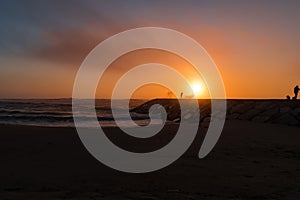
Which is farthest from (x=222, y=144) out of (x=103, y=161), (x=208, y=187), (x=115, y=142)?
(x=208, y=187)

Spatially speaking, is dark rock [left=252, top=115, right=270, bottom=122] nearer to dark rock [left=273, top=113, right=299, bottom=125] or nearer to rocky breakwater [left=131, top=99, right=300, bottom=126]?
rocky breakwater [left=131, top=99, right=300, bottom=126]

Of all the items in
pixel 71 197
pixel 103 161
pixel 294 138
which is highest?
pixel 294 138

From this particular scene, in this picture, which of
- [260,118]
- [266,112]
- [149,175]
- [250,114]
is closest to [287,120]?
[260,118]

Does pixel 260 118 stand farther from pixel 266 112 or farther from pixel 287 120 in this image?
pixel 287 120

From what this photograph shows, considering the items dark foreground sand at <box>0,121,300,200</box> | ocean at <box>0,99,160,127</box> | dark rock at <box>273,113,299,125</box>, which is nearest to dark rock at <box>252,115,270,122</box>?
dark rock at <box>273,113,299,125</box>

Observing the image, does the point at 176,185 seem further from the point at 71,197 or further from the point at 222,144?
the point at 222,144

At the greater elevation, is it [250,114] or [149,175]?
[250,114]

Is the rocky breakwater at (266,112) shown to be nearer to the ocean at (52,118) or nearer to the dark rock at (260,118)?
the dark rock at (260,118)

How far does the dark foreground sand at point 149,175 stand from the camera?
245 inches

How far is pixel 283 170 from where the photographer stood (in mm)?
8633

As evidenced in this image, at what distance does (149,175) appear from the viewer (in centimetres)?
789

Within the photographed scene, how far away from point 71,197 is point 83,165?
307cm

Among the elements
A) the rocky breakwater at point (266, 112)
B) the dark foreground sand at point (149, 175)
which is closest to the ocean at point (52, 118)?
the rocky breakwater at point (266, 112)

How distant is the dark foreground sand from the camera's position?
245 inches
